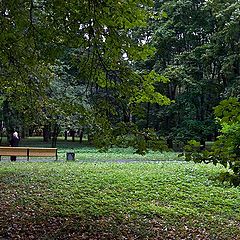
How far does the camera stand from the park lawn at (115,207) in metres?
6.36

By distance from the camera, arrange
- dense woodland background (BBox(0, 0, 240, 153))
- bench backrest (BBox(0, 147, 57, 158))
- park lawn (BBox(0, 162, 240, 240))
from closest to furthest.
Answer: dense woodland background (BBox(0, 0, 240, 153))
park lawn (BBox(0, 162, 240, 240))
bench backrest (BBox(0, 147, 57, 158))

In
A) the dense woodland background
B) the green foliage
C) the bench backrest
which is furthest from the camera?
the bench backrest

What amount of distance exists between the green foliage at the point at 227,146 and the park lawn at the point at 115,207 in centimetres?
219

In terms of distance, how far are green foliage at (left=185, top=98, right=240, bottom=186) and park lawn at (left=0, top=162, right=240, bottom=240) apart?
7.18 ft

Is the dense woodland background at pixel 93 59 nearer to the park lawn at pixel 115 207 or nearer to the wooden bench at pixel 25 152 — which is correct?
the park lawn at pixel 115 207

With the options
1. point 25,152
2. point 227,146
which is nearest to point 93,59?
point 227,146

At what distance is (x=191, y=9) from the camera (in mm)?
27766

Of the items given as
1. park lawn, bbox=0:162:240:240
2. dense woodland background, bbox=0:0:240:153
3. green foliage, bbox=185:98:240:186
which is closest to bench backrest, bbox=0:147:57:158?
park lawn, bbox=0:162:240:240

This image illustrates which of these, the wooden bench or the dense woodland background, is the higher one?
the dense woodland background

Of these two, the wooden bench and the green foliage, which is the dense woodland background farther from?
the wooden bench

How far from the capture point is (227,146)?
2.78 m

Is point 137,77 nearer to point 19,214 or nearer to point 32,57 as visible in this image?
point 32,57

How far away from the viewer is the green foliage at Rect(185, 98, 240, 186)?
267cm

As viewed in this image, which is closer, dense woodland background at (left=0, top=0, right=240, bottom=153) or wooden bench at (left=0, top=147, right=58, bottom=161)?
dense woodland background at (left=0, top=0, right=240, bottom=153)
